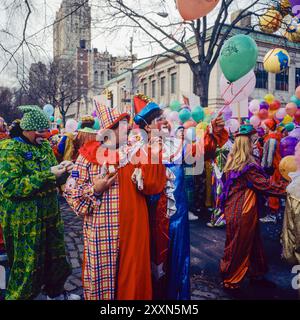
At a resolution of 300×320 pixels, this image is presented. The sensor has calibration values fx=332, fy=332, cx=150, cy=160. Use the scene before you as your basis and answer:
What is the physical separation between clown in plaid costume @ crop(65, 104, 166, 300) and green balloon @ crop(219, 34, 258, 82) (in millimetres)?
2098

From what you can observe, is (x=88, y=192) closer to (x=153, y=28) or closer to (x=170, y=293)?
(x=170, y=293)

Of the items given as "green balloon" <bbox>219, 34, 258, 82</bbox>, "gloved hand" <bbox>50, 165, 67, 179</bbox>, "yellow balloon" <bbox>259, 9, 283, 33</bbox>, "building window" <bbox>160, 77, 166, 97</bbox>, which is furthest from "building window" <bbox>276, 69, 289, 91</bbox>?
"gloved hand" <bbox>50, 165, 67, 179</bbox>

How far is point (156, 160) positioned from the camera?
2.62 m

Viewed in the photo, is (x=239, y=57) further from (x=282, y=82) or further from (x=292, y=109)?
(x=282, y=82)

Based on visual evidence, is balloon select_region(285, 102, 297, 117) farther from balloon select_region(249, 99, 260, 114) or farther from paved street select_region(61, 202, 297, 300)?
paved street select_region(61, 202, 297, 300)

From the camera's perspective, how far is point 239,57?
158 inches

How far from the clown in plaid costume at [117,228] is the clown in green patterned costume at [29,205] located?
424 millimetres

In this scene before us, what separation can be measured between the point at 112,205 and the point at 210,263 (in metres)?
2.67

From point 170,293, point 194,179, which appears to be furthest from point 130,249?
point 194,179

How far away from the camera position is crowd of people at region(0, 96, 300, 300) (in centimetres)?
252

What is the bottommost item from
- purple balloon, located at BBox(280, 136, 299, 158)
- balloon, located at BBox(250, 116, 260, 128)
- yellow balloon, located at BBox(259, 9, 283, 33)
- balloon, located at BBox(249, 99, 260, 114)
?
purple balloon, located at BBox(280, 136, 299, 158)

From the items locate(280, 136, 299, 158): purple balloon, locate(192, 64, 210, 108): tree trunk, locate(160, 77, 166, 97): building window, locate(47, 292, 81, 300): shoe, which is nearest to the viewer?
locate(47, 292, 81, 300): shoe

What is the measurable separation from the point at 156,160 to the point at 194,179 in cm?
493
